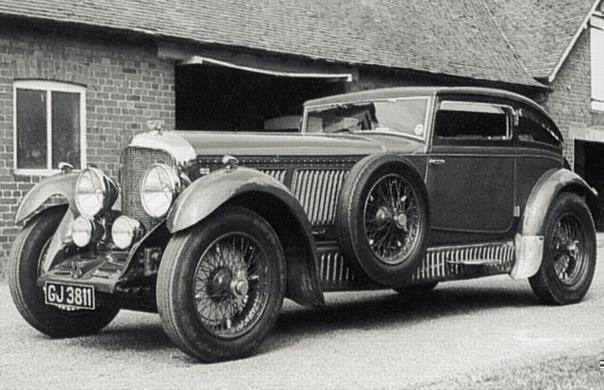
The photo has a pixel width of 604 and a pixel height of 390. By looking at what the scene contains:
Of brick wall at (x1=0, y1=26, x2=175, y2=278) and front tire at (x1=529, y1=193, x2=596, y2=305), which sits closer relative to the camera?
front tire at (x1=529, y1=193, x2=596, y2=305)

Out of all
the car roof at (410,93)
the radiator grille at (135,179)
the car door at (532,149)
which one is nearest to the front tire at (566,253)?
the car door at (532,149)

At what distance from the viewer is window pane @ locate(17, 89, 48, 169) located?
1154cm

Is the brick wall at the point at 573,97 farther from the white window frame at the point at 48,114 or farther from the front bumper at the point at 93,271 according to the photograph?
the front bumper at the point at 93,271

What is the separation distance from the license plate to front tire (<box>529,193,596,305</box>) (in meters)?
3.82

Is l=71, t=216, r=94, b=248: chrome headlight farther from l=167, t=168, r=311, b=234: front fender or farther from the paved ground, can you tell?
l=167, t=168, r=311, b=234: front fender

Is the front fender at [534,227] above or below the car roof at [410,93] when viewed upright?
below

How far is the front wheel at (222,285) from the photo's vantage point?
17.2 feet

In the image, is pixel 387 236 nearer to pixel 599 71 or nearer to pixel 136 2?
pixel 136 2

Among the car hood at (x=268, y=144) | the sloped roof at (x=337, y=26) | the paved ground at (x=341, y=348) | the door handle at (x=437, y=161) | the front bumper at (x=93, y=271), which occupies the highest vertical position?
the sloped roof at (x=337, y=26)

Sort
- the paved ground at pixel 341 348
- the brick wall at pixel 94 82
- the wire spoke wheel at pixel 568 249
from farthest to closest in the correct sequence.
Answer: the brick wall at pixel 94 82 < the wire spoke wheel at pixel 568 249 < the paved ground at pixel 341 348

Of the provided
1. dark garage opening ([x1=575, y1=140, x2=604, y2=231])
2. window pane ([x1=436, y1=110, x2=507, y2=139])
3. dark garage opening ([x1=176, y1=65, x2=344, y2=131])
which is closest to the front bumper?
window pane ([x1=436, y1=110, x2=507, y2=139])

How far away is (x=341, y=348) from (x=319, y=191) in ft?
3.75

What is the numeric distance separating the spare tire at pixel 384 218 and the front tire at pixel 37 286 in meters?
1.81

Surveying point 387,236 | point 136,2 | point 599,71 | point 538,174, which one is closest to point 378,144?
point 387,236
